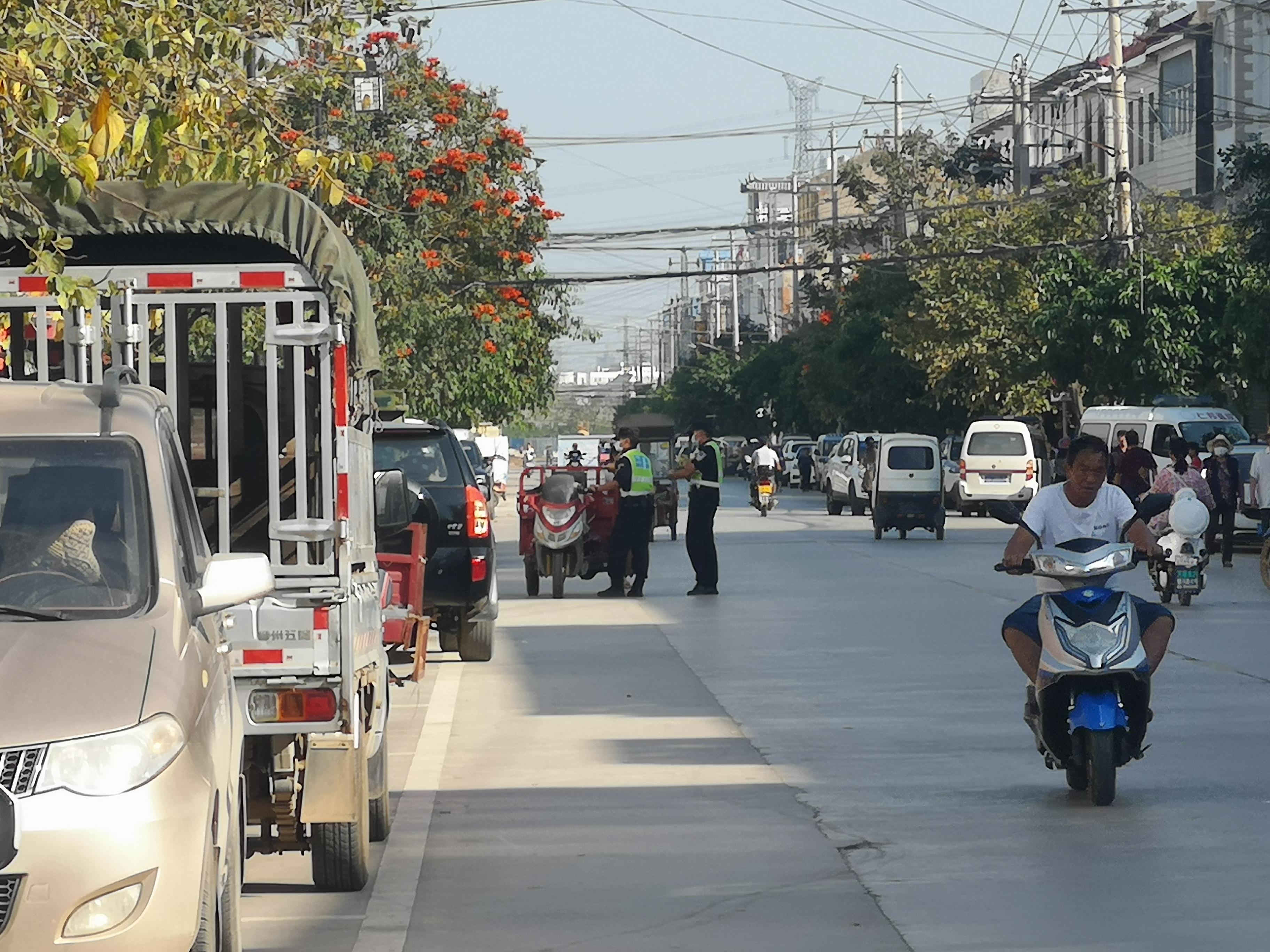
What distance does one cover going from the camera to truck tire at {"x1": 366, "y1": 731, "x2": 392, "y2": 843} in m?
8.70

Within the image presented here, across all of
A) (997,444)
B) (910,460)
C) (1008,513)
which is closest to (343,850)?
(1008,513)

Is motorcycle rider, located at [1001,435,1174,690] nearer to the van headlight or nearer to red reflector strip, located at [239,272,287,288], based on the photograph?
red reflector strip, located at [239,272,287,288]

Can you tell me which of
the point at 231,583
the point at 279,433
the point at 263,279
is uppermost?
the point at 263,279

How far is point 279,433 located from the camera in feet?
27.1

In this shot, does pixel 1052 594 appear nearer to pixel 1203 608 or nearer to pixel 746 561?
pixel 1203 608

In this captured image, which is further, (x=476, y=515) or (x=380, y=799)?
(x=476, y=515)

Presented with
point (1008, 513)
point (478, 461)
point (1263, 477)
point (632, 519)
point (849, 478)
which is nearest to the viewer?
point (1008, 513)

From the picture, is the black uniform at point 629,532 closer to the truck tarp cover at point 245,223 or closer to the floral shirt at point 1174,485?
the floral shirt at point 1174,485

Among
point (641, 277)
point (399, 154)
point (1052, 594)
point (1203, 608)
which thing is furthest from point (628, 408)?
point (1052, 594)

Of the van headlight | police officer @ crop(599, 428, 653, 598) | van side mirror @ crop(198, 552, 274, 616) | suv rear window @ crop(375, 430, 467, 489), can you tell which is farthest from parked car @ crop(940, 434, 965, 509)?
the van headlight

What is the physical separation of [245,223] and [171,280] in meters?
0.33

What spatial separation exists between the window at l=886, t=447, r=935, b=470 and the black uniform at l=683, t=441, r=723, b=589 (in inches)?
504

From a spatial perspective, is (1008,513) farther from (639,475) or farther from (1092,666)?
(639,475)

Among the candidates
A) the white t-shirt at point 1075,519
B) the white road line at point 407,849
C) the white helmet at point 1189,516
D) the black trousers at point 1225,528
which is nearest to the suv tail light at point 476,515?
the white road line at point 407,849
